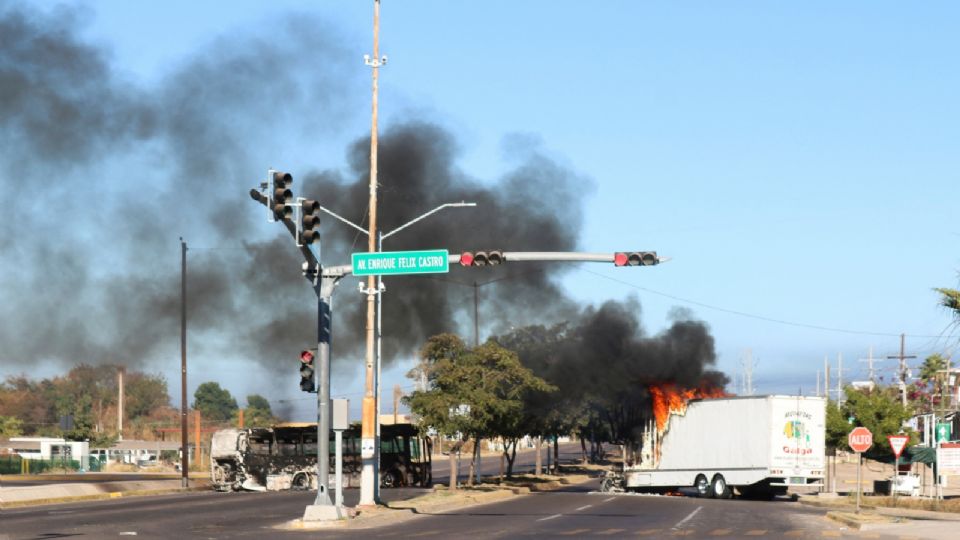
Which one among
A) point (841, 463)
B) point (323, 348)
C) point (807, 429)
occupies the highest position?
point (323, 348)

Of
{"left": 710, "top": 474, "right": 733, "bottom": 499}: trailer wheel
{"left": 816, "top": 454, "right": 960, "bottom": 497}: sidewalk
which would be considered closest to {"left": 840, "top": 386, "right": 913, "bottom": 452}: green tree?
{"left": 816, "top": 454, "right": 960, "bottom": 497}: sidewalk

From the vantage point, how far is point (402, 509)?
35.6 m

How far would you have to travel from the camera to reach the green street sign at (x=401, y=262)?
2975 cm

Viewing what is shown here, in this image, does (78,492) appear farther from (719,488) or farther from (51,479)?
(719,488)

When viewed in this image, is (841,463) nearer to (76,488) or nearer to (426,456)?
(426,456)

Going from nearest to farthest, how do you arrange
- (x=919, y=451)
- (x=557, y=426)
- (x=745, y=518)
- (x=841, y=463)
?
(x=745, y=518)
(x=919, y=451)
(x=557, y=426)
(x=841, y=463)

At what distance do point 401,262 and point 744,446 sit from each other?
22.1 metres

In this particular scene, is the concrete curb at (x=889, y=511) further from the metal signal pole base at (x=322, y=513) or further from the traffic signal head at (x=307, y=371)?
the traffic signal head at (x=307, y=371)

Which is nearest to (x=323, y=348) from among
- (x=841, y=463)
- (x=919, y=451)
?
(x=919, y=451)

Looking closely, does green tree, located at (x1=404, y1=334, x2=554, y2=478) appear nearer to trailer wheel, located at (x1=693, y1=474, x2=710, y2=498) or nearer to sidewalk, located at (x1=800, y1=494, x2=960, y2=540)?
trailer wheel, located at (x1=693, y1=474, x2=710, y2=498)

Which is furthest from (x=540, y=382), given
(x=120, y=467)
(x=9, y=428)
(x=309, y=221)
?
(x=9, y=428)

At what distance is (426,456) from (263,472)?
8.54 metres

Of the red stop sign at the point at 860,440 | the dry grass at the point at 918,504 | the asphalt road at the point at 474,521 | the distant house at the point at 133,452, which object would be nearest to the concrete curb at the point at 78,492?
the asphalt road at the point at 474,521

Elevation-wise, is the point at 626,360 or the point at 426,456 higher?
the point at 626,360
